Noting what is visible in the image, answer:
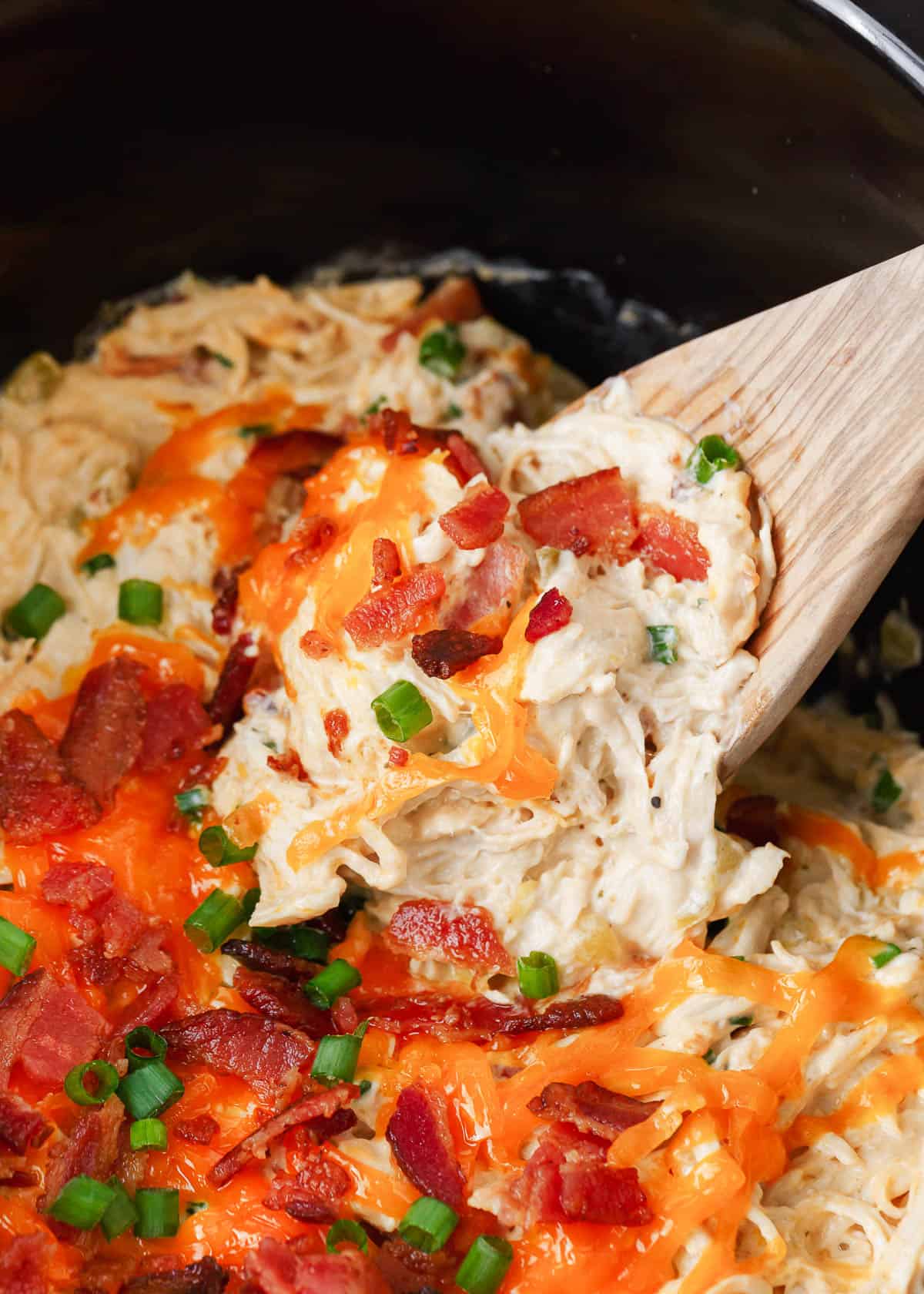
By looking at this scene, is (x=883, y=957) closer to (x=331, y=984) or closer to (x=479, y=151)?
(x=331, y=984)

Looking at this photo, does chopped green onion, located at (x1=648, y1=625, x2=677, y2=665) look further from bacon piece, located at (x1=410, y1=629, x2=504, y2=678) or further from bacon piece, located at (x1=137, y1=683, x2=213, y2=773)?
bacon piece, located at (x1=137, y1=683, x2=213, y2=773)

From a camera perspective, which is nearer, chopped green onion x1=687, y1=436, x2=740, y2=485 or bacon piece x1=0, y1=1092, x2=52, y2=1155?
bacon piece x1=0, y1=1092, x2=52, y2=1155

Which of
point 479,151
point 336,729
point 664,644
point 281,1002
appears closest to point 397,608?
point 336,729

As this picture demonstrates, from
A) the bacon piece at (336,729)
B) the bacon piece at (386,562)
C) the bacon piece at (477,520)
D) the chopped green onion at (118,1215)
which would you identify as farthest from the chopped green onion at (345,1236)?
the bacon piece at (477,520)

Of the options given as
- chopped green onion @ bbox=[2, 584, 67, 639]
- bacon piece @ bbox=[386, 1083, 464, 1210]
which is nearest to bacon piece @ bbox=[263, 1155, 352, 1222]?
bacon piece @ bbox=[386, 1083, 464, 1210]

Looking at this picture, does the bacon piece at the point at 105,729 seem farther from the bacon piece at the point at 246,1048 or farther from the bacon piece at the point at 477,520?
the bacon piece at the point at 477,520
